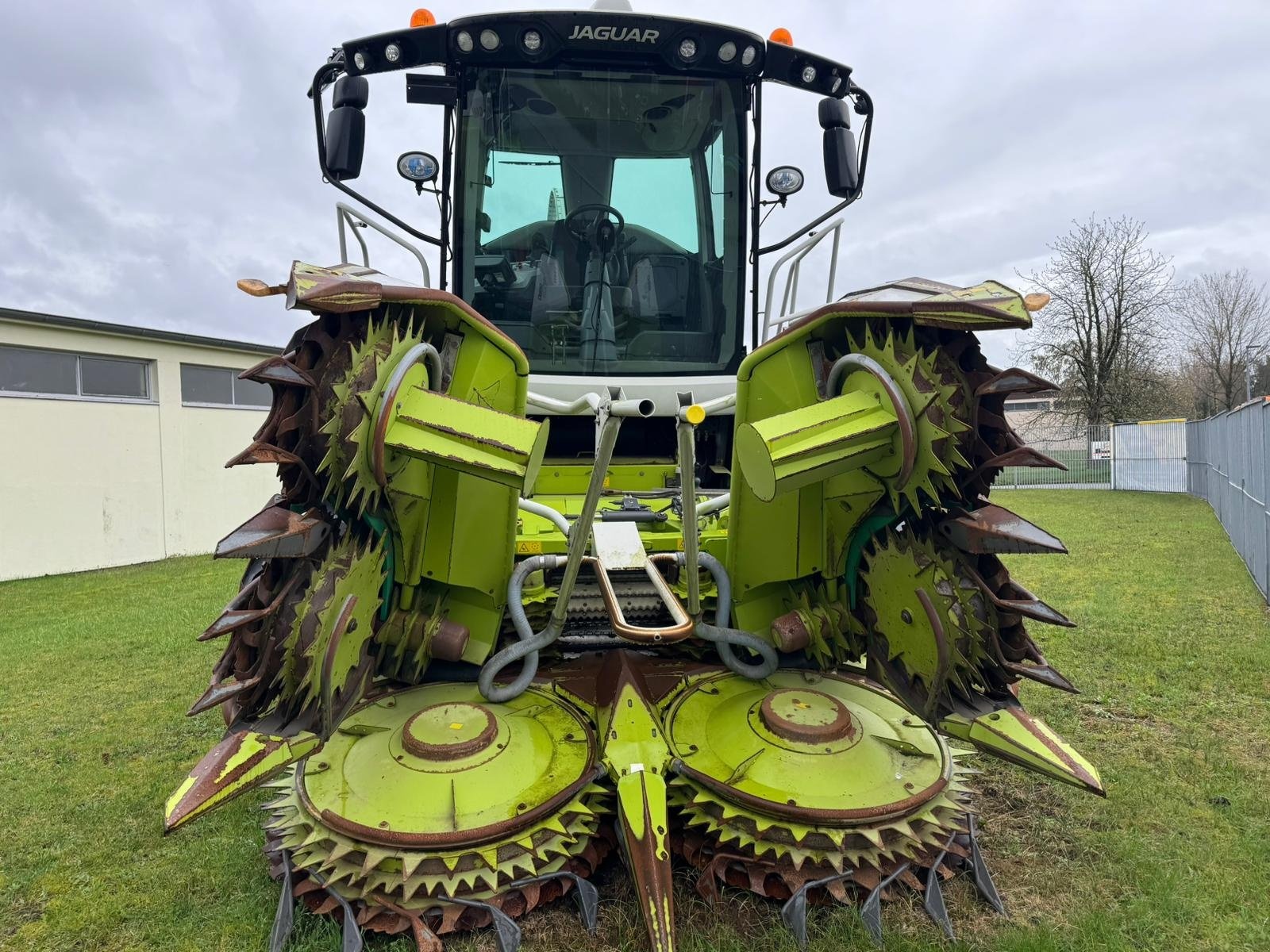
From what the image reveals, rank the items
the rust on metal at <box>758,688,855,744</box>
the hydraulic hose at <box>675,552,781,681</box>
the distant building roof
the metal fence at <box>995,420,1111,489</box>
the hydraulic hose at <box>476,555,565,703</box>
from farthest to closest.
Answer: the metal fence at <box>995,420,1111,489</box> → the distant building roof → the hydraulic hose at <box>675,552,781,681</box> → the hydraulic hose at <box>476,555,565,703</box> → the rust on metal at <box>758,688,855,744</box>

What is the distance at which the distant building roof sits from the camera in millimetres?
11117

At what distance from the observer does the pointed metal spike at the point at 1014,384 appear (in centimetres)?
214

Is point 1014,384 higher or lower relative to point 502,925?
higher

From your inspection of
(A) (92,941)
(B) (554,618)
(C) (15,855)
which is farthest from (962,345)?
(C) (15,855)

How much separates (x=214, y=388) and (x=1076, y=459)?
74.0 ft

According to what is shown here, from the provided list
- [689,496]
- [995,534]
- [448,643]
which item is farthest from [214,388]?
[995,534]

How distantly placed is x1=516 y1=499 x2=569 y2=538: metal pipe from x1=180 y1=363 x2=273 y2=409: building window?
12.0m

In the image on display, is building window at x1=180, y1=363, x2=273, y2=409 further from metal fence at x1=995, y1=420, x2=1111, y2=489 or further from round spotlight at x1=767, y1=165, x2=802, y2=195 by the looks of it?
metal fence at x1=995, y1=420, x2=1111, y2=489

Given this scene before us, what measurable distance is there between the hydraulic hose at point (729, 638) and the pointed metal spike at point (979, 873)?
0.76m

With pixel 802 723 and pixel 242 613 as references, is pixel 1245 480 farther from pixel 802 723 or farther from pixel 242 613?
pixel 242 613

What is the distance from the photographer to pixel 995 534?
7.34 feet

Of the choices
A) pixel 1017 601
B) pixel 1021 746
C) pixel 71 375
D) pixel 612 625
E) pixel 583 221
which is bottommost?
pixel 1021 746

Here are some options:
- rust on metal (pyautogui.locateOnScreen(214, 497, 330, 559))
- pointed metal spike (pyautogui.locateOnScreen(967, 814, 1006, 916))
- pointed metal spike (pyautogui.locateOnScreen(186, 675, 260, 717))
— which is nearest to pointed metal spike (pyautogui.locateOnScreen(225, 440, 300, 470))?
rust on metal (pyautogui.locateOnScreen(214, 497, 330, 559))

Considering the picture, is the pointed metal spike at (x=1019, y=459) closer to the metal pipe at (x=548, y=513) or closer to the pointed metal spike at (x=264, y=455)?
the metal pipe at (x=548, y=513)
